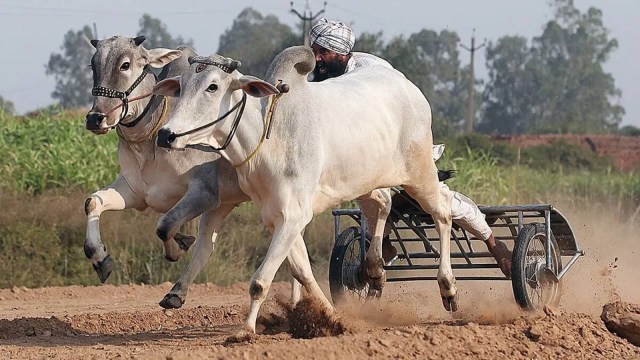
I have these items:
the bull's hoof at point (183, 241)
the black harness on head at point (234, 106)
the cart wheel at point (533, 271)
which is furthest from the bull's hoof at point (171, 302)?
the cart wheel at point (533, 271)

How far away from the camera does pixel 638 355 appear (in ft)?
24.3

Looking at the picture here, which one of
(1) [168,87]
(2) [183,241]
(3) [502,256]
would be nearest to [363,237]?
(3) [502,256]

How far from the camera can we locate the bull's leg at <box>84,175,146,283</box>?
762cm

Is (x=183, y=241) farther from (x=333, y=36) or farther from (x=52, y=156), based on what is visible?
(x=52, y=156)

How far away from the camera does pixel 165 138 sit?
647 centimetres

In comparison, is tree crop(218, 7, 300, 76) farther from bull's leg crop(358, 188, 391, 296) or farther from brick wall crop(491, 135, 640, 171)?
bull's leg crop(358, 188, 391, 296)

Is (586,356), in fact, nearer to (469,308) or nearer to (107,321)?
(469,308)

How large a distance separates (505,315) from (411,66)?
97.9 ft

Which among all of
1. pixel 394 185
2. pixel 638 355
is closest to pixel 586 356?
pixel 638 355

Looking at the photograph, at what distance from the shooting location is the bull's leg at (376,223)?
8570mm

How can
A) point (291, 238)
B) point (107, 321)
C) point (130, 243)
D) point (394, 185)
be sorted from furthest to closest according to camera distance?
point (130, 243)
point (107, 321)
point (394, 185)
point (291, 238)

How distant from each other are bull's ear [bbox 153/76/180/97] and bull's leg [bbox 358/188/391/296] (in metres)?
1.90

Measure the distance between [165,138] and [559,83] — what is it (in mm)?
53962

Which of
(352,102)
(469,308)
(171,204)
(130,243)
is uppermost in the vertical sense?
(352,102)
